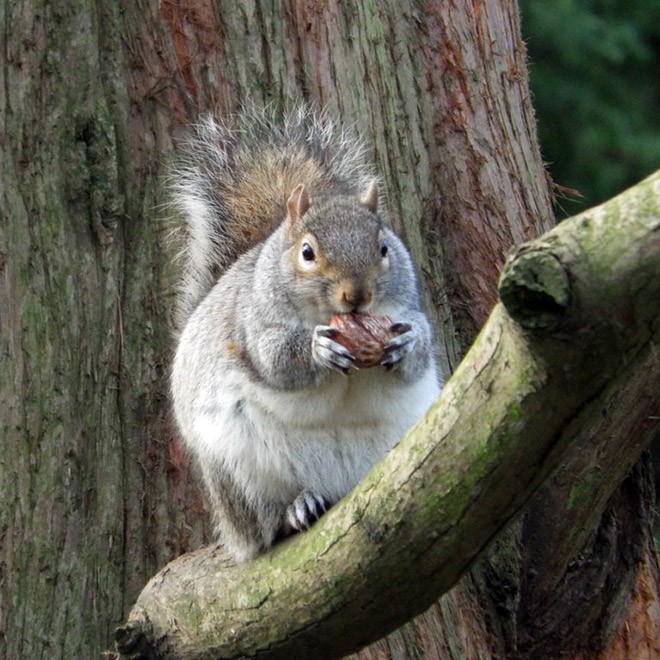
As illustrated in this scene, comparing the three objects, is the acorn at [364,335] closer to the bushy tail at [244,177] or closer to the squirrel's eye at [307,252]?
the squirrel's eye at [307,252]

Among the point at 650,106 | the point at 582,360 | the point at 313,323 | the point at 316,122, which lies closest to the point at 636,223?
the point at 582,360

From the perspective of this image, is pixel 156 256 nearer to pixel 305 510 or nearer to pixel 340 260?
pixel 340 260

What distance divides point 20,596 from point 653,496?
4.47 feet

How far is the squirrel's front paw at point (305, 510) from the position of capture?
7.43 ft

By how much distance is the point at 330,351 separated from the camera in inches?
84.1

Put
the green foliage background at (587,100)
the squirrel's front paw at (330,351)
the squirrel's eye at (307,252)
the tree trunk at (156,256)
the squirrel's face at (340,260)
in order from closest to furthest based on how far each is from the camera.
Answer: the squirrel's front paw at (330,351) → the squirrel's face at (340,260) → the squirrel's eye at (307,252) → the tree trunk at (156,256) → the green foliage background at (587,100)

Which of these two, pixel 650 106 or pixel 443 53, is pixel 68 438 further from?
pixel 650 106

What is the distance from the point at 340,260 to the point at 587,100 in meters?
4.52

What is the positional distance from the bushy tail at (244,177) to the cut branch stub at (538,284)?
132 centimetres

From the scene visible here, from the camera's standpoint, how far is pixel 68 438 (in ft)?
8.71

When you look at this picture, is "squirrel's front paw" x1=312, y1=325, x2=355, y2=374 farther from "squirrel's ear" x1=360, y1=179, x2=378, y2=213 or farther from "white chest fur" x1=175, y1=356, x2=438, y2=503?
"squirrel's ear" x1=360, y1=179, x2=378, y2=213

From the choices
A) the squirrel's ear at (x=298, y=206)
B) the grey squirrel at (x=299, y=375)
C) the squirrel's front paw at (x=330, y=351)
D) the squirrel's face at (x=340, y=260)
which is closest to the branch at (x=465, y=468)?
the grey squirrel at (x=299, y=375)

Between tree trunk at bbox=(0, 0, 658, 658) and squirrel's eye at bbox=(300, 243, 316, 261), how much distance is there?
18.4 inches

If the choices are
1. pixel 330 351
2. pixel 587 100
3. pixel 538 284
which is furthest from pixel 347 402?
pixel 587 100
